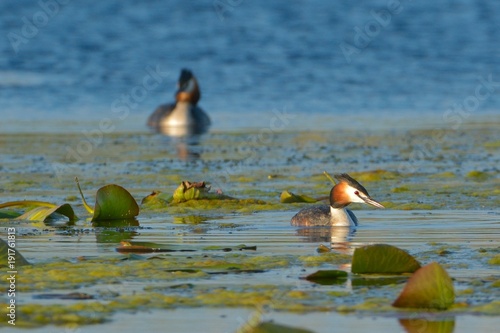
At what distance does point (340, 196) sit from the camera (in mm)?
11406

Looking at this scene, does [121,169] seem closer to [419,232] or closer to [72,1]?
[419,232]

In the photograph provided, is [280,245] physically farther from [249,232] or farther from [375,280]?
[375,280]

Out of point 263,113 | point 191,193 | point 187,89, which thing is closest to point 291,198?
point 191,193

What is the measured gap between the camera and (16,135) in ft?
68.0

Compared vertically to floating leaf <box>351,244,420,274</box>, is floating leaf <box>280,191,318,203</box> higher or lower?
higher

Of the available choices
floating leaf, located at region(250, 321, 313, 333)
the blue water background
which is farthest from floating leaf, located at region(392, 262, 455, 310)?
the blue water background

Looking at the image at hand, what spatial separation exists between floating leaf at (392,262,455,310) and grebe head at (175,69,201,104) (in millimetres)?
17242

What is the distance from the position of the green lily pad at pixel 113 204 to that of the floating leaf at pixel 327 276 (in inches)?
135

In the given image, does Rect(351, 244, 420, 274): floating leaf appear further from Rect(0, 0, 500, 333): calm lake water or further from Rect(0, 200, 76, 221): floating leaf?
Rect(0, 200, 76, 221): floating leaf

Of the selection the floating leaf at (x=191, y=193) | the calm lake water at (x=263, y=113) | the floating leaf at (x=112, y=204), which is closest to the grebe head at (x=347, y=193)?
the calm lake water at (x=263, y=113)

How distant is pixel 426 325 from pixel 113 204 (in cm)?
486

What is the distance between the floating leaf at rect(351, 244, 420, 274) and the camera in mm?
8297

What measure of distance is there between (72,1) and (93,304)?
114ft

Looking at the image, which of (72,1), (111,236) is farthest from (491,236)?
(72,1)
